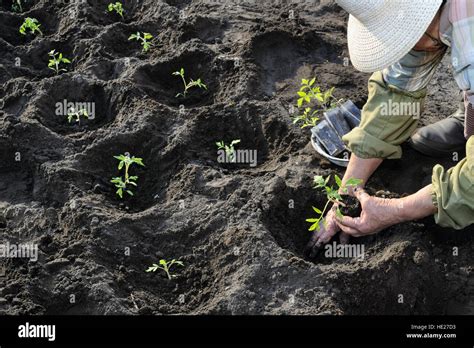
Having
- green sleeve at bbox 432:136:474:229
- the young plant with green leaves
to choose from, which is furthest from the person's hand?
the young plant with green leaves

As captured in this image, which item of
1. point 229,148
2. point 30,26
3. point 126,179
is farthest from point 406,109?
point 30,26

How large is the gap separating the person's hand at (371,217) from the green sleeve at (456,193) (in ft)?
0.72

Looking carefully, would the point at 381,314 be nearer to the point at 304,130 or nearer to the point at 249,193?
the point at 249,193

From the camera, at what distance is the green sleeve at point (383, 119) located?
3.73 metres

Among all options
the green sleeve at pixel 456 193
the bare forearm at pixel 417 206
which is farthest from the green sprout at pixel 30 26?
the green sleeve at pixel 456 193

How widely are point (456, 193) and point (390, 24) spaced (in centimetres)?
80

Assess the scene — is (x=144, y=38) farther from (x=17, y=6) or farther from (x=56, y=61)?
(x=17, y=6)

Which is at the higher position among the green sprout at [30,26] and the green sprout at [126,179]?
the green sprout at [30,26]

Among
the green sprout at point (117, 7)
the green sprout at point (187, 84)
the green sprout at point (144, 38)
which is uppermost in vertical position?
the green sprout at point (117, 7)

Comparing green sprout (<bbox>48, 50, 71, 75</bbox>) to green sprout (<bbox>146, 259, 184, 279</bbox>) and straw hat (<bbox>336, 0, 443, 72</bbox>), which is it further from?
straw hat (<bbox>336, 0, 443, 72</bbox>)

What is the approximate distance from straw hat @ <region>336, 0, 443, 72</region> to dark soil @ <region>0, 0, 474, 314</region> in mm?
966

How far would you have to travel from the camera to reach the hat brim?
3.10m

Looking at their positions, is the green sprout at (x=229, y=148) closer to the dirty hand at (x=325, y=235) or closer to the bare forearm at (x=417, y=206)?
the dirty hand at (x=325, y=235)

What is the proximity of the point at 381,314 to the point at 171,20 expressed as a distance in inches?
109
